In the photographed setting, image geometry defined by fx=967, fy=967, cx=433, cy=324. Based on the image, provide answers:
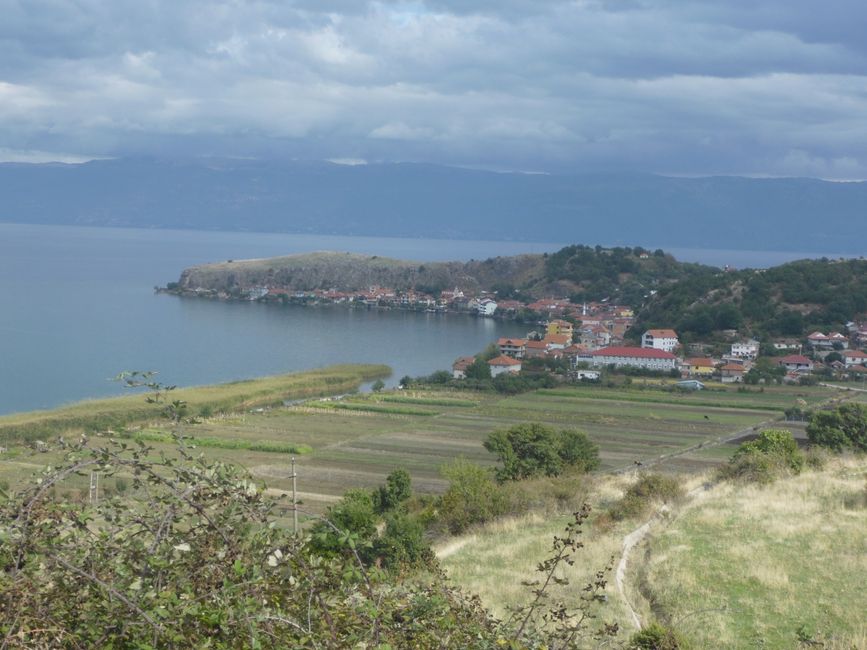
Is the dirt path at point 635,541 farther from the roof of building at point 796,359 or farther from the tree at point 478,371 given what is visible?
the roof of building at point 796,359

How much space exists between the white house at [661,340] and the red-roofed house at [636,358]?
4.03 metres

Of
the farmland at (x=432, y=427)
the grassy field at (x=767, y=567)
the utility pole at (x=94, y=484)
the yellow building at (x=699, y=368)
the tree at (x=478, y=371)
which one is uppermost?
the utility pole at (x=94, y=484)

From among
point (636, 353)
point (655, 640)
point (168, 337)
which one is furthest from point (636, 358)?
point (655, 640)

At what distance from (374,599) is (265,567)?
1.11ft

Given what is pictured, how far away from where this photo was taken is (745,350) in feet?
156

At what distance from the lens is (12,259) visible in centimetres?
12375

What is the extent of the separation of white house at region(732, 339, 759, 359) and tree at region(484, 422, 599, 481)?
29021mm

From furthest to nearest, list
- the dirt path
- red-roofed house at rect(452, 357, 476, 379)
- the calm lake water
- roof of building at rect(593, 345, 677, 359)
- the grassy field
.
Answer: roof of building at rect(593, 345, 677, 359) < red-roofed house at rect(452, 357, 476, 379) < the calm lake water < the dirt path < the grassy field

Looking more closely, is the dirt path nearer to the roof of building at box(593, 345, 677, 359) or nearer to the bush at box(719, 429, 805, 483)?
the bush at box(719, 429, 805, 483)

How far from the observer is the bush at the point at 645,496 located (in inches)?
436

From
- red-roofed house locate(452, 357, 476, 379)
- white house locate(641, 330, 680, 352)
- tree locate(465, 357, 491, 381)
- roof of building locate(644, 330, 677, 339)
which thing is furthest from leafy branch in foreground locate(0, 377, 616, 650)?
roof of building locate(644, 330, 677, 339)

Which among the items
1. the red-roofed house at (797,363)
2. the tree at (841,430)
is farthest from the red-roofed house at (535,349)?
the tree at (841,430)

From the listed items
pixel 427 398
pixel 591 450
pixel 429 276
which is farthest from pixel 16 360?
pixel 429 276

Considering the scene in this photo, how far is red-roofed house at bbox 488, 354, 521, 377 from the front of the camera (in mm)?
43875
